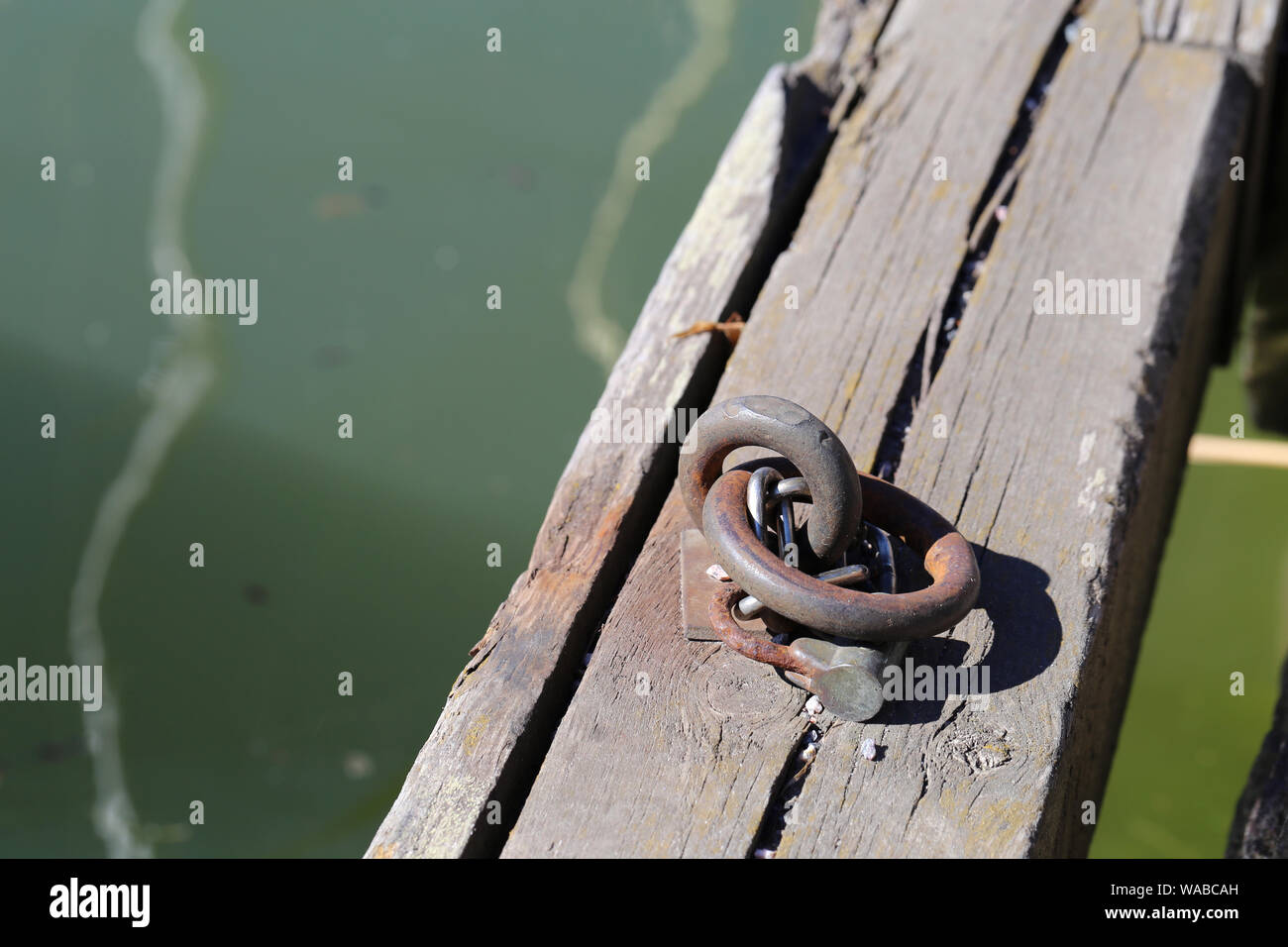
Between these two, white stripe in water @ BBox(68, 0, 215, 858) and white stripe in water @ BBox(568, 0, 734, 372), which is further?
white stripe in water @ BBox(568, 0, 734, 372)

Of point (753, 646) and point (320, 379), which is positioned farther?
point (320, 379)

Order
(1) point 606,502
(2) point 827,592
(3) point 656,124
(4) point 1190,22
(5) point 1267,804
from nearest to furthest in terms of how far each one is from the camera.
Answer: (2) point 827,592, (1) point 606,502, (5) point 1267,804, (4) point 1190,22, (3) point 656,124

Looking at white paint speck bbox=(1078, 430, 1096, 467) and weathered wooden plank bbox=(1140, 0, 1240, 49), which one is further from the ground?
weathered wooden plank bbox=(1140, 0, 1240, 49)

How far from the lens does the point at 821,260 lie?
1.99 metres

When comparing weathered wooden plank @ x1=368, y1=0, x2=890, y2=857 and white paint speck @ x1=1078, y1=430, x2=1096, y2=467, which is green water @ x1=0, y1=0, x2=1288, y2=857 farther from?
white paint speck @ x1=1078, y1=430, x2=1096, y2=467

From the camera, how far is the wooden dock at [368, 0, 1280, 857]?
134 cm

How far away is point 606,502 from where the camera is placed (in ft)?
5.44

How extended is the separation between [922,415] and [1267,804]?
0.77 meters

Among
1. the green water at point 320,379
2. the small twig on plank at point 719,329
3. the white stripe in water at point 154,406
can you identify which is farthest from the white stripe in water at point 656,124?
the small twig on plank at point 719,329

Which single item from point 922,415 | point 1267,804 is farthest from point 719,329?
point 1267,804

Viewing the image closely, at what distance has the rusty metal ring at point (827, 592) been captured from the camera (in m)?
1.32

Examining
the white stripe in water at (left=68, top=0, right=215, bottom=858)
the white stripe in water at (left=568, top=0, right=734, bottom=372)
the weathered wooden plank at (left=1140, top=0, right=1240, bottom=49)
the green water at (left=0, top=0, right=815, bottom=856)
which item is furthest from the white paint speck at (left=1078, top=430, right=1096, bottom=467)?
the white stripe in water at (left=68, top=0, right=215, bottom=858)

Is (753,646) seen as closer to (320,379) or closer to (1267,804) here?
(1267,804)

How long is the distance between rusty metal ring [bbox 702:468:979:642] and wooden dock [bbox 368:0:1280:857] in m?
0.11
